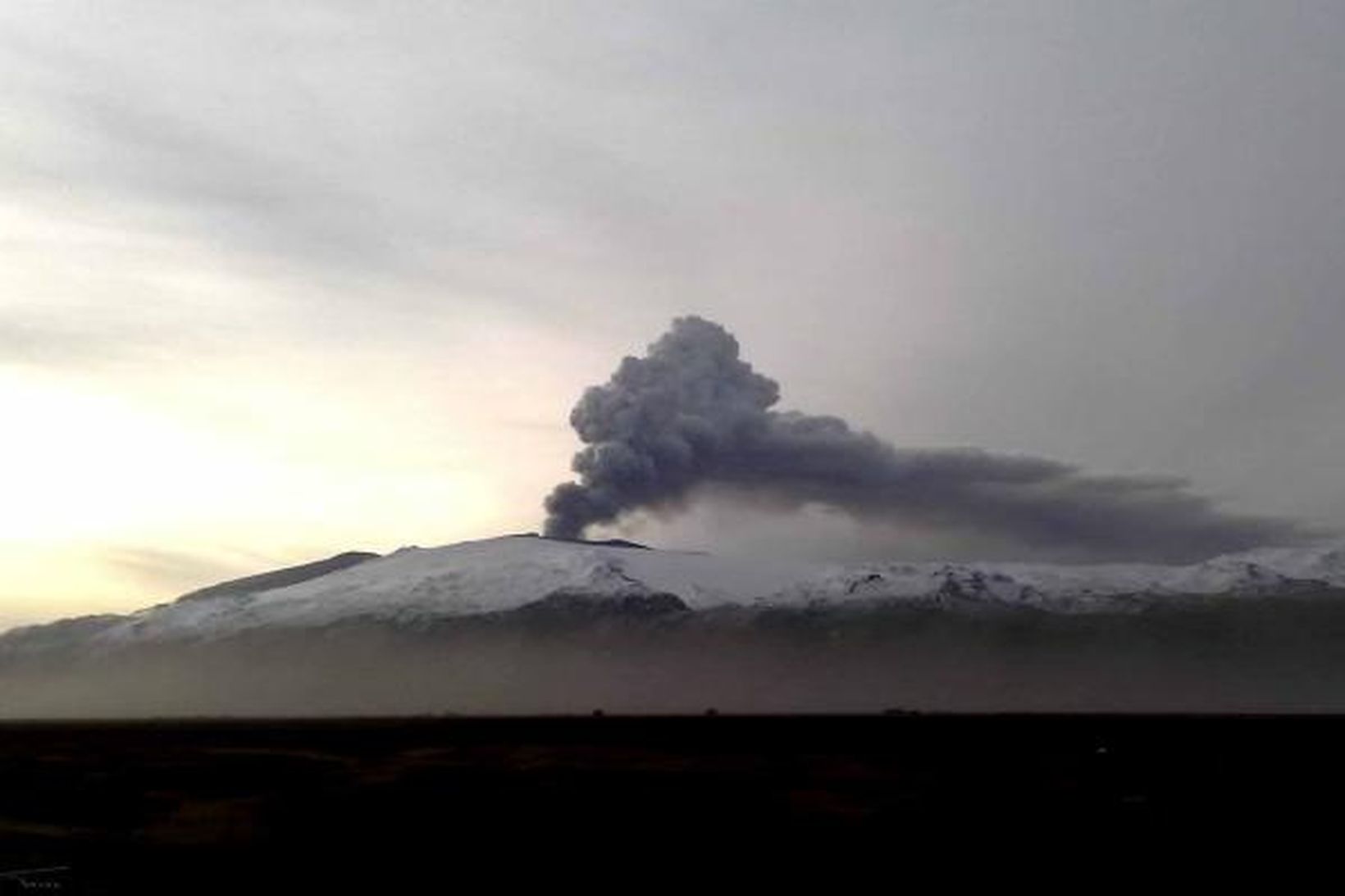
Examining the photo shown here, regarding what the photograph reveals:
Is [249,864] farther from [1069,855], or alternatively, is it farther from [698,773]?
[698,773]

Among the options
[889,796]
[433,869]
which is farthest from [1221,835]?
[433,869]

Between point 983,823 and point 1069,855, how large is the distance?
934cm

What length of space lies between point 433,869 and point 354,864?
363cm

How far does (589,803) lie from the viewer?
237ft

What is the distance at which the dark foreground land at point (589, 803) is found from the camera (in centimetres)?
5388

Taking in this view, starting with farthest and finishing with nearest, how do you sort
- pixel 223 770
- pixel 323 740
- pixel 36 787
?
1. pixel 323 740
2. pixel 223 770
3. pixel 36 787

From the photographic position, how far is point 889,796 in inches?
2933

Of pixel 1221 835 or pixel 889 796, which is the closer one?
pixel 1221 835

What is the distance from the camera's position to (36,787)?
8862 cm

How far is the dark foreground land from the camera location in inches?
2121

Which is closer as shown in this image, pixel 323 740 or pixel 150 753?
pixel 150 753

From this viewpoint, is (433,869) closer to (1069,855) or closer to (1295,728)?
(1069,855)

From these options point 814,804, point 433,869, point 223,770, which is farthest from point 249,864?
point 223,770

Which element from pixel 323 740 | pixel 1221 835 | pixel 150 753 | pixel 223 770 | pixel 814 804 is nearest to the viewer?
pixel 1221 835
